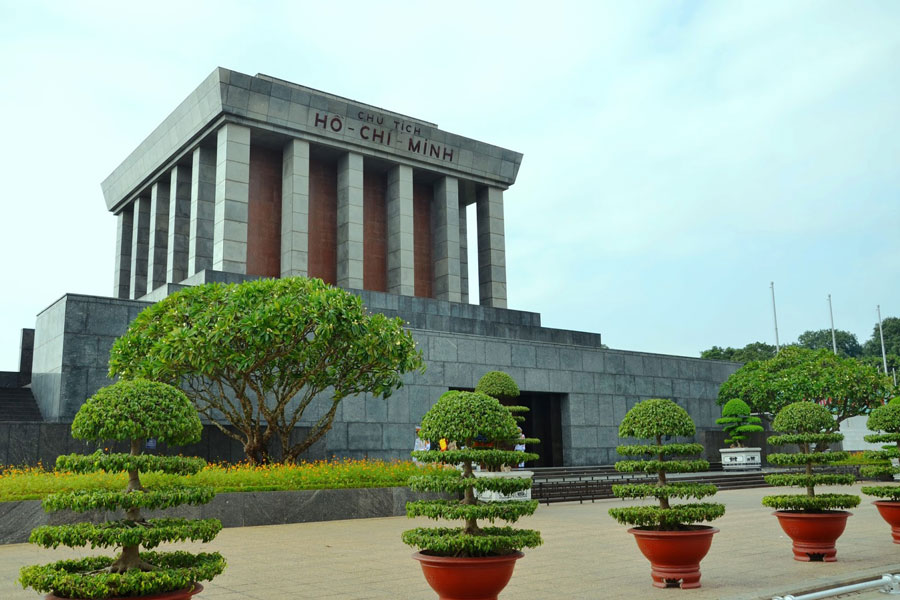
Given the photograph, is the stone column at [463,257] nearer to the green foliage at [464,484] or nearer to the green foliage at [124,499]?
the green foliage at [464,484]

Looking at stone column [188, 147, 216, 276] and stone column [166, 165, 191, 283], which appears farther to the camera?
stone column [166, 165, 191, 283]

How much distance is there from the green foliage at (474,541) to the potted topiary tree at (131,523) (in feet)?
6.11

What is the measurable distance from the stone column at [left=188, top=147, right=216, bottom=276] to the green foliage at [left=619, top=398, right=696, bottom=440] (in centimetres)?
2259

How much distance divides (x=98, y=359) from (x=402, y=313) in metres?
10.4

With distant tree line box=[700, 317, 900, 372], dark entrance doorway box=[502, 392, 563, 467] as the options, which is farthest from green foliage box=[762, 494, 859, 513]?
distant tree line box=[700, 317, 900, 372]

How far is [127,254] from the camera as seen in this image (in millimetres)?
37906

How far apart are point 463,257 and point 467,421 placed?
29513 mm

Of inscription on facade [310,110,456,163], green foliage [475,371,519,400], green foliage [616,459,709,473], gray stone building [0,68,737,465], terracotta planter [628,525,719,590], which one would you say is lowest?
terracotta planter [628,525,719,590]

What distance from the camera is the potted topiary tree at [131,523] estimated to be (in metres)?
5.81

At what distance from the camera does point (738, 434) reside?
1214 inches

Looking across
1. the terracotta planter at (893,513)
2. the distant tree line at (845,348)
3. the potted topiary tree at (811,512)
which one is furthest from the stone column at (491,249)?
the distant tree line at (845,348)

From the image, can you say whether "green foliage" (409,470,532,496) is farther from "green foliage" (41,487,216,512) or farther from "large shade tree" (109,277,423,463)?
"large shade tree" (109,277,423,463)

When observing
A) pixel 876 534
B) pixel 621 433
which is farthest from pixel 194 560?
pixel 876 534

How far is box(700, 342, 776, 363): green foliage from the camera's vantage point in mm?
78438
